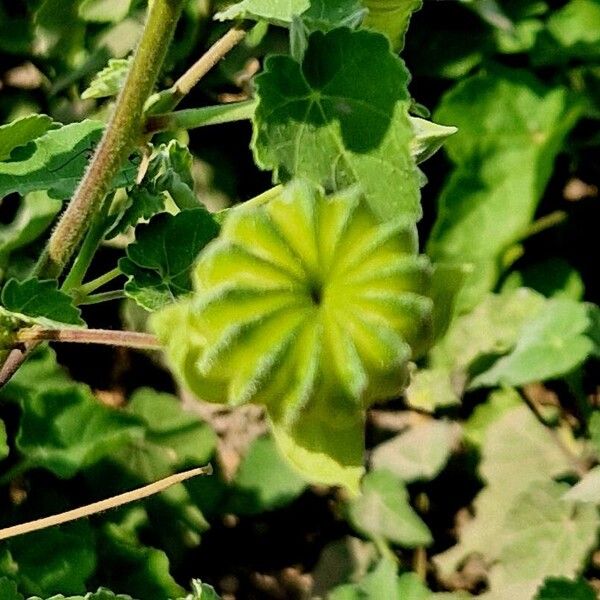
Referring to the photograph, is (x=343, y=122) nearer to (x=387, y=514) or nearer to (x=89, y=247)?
(x=89, y=247)

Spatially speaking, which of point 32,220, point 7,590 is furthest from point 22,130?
point 32,220

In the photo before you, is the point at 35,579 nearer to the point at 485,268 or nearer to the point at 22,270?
the point at 22,270

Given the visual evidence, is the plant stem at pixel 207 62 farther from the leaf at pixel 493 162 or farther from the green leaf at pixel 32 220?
the leaf at pixel 493 162

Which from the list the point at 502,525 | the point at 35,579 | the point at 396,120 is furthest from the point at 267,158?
the point at 502,525

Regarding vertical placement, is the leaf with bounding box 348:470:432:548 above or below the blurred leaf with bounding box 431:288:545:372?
below

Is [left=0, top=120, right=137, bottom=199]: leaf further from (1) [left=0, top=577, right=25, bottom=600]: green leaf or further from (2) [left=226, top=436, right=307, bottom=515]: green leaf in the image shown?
(2) [left=226, top=436, right=307, bottom=515]: green leaf

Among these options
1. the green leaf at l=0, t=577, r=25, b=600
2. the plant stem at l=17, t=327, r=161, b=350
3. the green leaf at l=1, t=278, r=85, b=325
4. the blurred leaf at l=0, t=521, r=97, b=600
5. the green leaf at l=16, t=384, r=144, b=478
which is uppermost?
the green leaf at l=1, t=278, r=85, b=325

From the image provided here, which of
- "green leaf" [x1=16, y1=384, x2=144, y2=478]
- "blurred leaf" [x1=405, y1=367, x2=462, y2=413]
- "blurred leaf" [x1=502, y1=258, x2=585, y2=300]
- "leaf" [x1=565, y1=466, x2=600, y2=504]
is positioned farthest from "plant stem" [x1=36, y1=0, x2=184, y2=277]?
"blurred leaf" [x1=502, y1=258, x2=585, y2=300]
